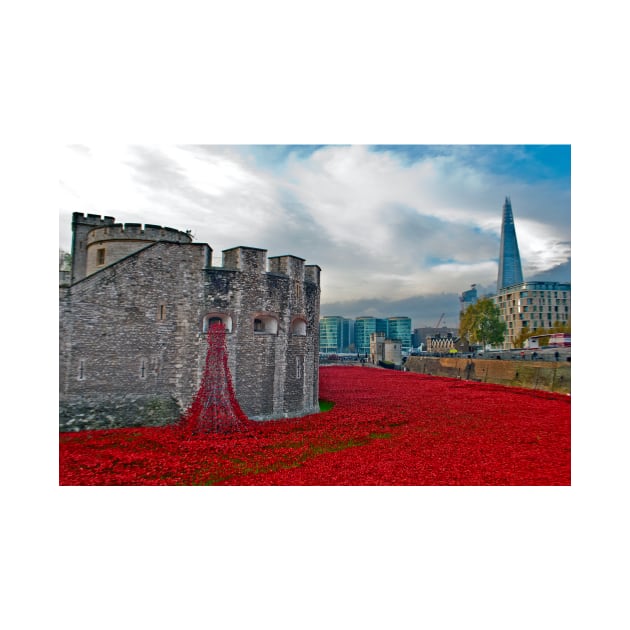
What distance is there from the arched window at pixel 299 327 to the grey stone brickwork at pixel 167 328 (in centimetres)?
7

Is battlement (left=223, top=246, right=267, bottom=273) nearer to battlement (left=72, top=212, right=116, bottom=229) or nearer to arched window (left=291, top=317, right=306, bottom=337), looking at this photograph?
arched window (left=291, top=317, right=306, bottom=337)

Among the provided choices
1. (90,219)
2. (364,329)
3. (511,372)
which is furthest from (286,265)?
(364,329)

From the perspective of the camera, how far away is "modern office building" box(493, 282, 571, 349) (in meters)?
13.0

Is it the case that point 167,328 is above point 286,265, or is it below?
below

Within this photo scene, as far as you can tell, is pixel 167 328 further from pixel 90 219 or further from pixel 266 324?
pixel 90 219

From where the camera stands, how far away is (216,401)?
430 inches

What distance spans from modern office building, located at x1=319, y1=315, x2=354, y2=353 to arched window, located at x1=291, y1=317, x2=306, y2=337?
2542 inches

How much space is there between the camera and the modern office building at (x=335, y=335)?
79688 mm

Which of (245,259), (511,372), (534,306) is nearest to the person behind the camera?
(245,259)

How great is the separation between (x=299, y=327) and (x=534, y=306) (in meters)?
17.0

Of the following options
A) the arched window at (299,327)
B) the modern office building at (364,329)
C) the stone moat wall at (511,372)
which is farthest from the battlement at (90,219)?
the modern office building at (364,329)

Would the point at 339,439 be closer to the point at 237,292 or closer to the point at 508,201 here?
the point at 237,292

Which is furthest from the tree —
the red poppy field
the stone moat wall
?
the red poppy field

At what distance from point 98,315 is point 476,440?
38.1 feet
